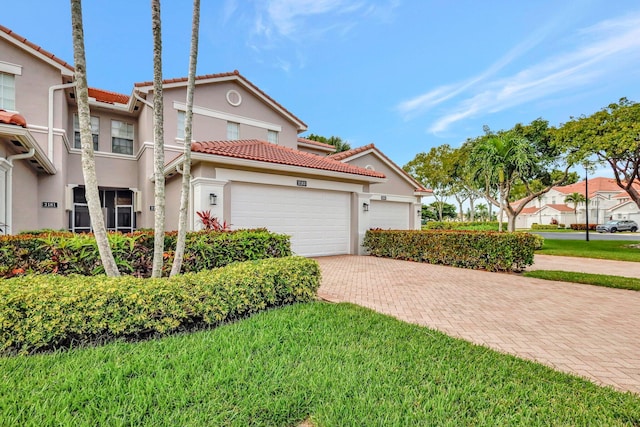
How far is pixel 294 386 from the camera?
8.56 feet

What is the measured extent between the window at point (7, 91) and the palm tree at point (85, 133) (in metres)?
10.4

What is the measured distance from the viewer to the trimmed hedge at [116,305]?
10.6ft

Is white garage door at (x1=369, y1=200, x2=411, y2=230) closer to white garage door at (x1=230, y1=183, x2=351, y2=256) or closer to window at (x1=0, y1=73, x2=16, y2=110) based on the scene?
white garage door at (x1=230, y1=183, x2=351, y2=256)

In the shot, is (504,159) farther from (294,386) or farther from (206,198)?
(294,386)

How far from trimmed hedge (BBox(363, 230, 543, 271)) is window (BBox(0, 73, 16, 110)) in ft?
48.8

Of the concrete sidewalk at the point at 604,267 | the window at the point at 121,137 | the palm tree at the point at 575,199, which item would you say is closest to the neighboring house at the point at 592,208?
the palm tree at the point at 575,199

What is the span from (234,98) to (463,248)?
12892mm

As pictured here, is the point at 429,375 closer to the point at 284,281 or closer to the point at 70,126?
the point at 284,281

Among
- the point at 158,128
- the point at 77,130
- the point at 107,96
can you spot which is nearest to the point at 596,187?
the point at 158,128

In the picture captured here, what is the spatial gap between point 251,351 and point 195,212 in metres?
6.86

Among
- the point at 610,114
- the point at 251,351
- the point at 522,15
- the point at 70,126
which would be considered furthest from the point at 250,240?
the point at 610,114

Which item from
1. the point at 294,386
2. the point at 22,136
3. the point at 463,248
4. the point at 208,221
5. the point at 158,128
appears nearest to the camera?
the point at 294,386

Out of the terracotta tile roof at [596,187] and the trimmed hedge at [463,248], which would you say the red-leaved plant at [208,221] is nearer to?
the trimmed hedge at [463,248]

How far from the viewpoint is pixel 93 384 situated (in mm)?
2561
